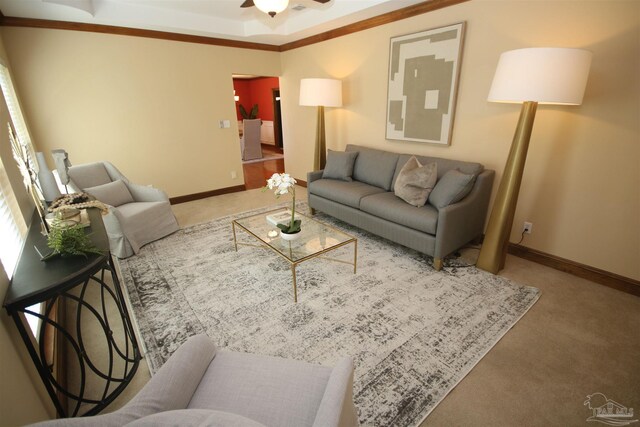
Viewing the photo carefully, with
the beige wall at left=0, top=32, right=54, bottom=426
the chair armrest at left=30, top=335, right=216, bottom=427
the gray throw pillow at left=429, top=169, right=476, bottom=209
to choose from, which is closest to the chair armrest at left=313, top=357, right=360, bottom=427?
the chair armrest at left=30, top=335, right=216, bottom=427

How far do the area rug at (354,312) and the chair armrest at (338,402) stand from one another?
0.60m

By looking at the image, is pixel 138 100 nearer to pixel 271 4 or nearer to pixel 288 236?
pixel 271 4

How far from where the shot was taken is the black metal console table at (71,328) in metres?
1.27

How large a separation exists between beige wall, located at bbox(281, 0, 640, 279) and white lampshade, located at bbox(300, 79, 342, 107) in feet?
2.99

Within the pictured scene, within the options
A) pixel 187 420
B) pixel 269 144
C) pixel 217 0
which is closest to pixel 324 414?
pixel 187 420

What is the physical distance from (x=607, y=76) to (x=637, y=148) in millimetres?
575

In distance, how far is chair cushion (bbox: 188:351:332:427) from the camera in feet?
3.39

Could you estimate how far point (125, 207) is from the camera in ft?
10.6

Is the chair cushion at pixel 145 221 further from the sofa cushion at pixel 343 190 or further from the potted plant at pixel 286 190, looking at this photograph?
the sofa cushion at pixel 343 190

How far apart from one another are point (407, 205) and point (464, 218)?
516 mm

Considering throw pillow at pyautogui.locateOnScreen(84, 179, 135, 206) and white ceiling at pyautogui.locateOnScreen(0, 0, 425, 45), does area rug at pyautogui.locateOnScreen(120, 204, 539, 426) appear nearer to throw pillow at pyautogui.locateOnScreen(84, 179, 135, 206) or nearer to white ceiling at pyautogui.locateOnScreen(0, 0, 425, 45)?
throw pillow at pyautogui.locateOnScreen(84, 179, 135, 206)

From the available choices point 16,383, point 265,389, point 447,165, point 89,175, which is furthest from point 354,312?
point 89,175

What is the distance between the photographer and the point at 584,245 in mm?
2555

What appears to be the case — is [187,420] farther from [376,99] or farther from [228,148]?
[228,148]
